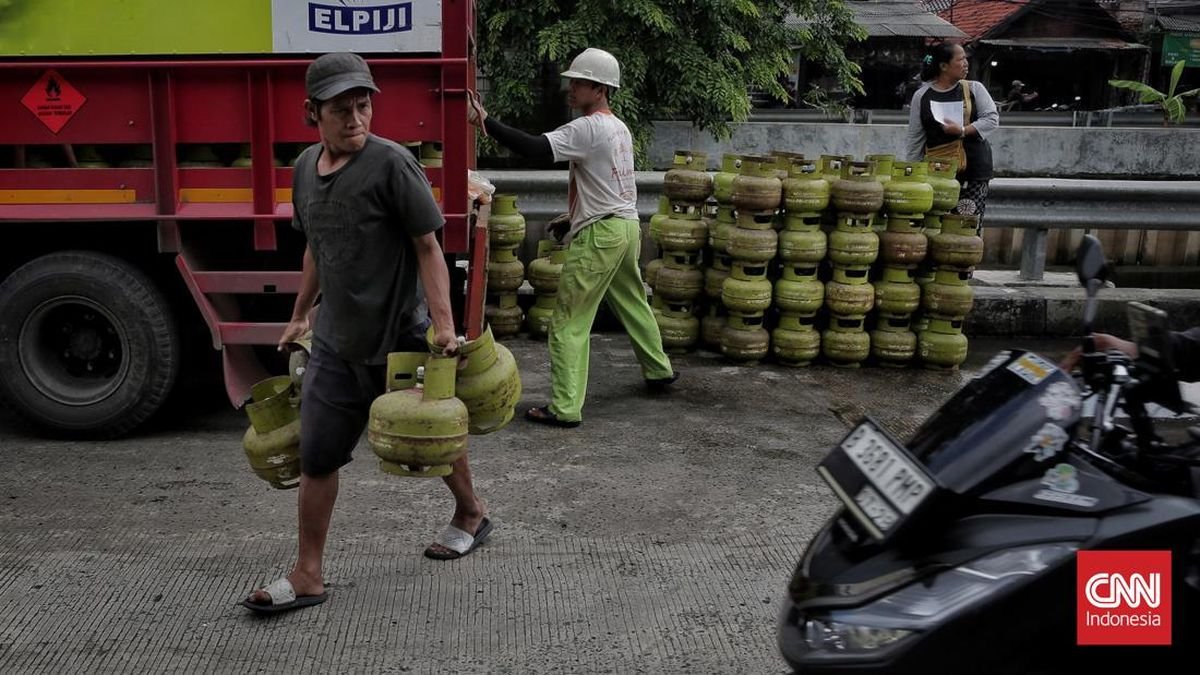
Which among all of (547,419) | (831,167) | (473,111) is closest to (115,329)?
(473,111)

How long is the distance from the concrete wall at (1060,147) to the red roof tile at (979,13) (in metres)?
13.8

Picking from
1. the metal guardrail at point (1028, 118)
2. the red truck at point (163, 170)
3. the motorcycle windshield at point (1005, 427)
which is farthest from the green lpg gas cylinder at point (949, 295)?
the metal guardrail at point (1028, 118)

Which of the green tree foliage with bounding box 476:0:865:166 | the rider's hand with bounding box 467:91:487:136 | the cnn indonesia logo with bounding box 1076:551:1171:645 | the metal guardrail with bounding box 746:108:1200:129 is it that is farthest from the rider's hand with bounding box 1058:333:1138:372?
the metal guardrail with bounding box 746:108:1200:129

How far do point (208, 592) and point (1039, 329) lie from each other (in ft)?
20.7

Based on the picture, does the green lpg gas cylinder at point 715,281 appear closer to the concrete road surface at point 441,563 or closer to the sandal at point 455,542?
the concrete road surface at point 441,563

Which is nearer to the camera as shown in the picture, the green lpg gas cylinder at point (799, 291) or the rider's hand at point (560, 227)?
the rider's hand at point (560, 227)

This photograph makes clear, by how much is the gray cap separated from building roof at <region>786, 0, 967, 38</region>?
25.1m

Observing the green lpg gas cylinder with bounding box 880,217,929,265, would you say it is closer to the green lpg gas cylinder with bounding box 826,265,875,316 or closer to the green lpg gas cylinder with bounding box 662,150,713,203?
the green lpg gas cylinder with bounding box 826,265,875,316

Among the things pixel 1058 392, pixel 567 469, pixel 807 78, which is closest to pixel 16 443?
pixel 567 469

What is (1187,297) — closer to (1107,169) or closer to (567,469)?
(567,469)

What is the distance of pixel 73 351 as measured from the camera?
6090 millimetres

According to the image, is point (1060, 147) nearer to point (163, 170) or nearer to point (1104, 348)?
point (163, 170)

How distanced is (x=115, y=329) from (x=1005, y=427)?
477 centimetres

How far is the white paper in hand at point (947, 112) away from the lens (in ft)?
26.2
